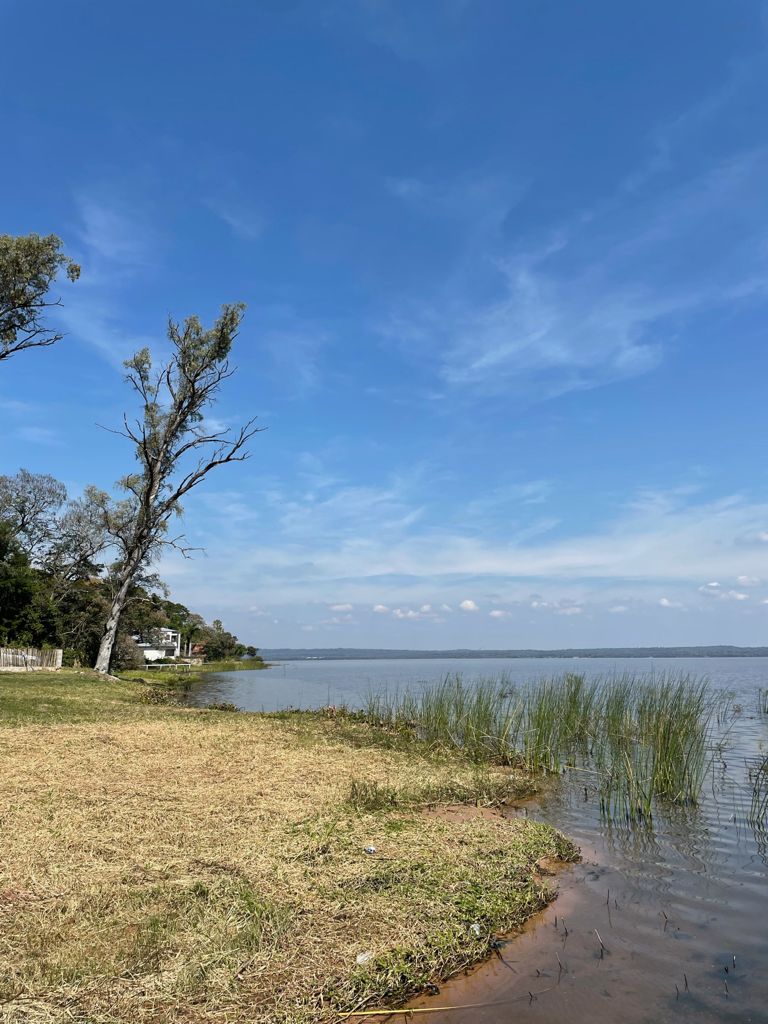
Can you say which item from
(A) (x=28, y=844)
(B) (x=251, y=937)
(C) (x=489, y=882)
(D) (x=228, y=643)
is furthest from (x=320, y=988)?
(D) (x=228, y=643)

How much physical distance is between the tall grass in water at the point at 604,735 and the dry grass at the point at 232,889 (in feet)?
8.22

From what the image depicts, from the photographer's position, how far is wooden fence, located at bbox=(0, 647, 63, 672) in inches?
831

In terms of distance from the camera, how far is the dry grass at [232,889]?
318 centimetres

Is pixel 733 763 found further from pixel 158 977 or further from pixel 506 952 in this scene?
pixel 158 977

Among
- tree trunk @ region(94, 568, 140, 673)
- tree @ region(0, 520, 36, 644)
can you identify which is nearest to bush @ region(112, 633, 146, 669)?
tree @ region(0, 520, 36, 644)

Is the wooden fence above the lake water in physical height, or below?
above

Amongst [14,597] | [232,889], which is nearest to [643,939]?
[232,889]

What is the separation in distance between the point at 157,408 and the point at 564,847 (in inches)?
867

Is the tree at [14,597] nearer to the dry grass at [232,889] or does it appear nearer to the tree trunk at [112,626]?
the tree trunk at [112,626]

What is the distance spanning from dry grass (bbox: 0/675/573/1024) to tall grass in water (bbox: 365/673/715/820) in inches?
98.7

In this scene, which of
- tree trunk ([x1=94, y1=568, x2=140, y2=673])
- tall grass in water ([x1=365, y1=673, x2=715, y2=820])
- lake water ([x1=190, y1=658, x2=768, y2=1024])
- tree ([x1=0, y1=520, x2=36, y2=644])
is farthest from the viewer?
tree ([x1=0, y1=520, x2=36, y2=644])

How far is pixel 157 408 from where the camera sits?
80.1 ft

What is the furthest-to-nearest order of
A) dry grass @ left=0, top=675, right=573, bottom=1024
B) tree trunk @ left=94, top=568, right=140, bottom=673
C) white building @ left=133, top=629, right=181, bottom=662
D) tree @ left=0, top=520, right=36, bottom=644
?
1. white building @ left=133, top=629, right=181, bottom=662
2. tree @ left=0, top=520, right=36, bottom=644
3. tree trunk @ left=94, top=568, right=140, bottom=673
4. dry grass @ left=0, top=675, right=573, bottom=1024

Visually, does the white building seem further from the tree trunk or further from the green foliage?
the tree trunk
